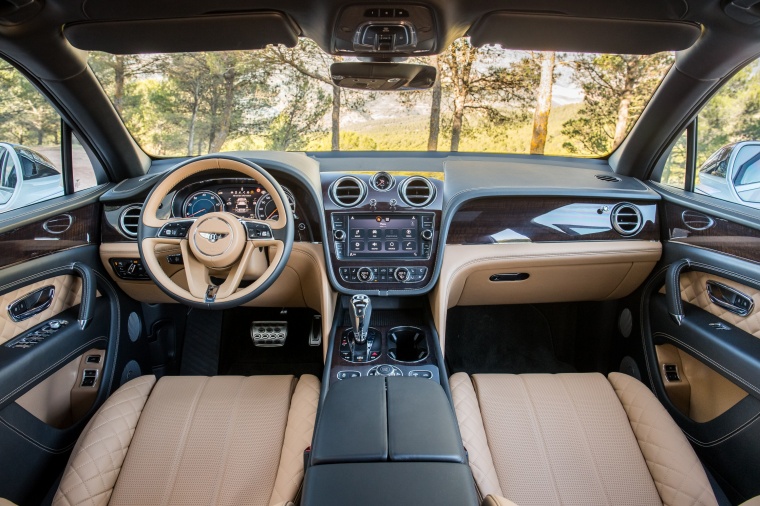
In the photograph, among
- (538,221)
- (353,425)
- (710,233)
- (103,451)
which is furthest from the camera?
(538,221)

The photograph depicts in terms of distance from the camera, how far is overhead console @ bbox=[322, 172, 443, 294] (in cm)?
231

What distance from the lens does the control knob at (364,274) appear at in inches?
90.7

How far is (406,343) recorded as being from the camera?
2.29 m

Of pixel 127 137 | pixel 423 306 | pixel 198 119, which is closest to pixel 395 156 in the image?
pixel 423 306

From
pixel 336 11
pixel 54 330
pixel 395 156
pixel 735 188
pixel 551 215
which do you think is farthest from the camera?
pixel 395 156

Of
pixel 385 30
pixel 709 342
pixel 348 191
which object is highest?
pixel 385 30

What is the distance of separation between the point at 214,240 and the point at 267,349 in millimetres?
1383

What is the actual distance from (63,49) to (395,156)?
5.62 feet

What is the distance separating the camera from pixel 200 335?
3.06m

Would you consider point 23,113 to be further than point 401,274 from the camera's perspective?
No

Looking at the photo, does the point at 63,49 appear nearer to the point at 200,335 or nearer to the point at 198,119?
the point at 198,119

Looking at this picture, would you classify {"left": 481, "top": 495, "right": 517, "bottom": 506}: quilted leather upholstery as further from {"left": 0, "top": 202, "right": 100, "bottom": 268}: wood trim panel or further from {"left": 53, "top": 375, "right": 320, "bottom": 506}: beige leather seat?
{"left": 0, "top": 202, "right": 100, "bottom": 268}: wood trim panel

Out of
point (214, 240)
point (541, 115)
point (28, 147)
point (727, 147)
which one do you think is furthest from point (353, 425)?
point (541, 115)

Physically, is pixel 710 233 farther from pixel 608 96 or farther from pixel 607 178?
pixel 608 96
